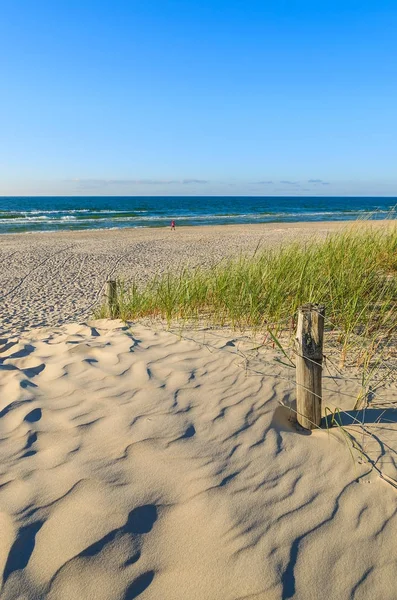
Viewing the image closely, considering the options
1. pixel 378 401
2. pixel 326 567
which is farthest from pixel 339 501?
pixel 378 401

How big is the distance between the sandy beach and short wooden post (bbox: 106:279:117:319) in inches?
69.2

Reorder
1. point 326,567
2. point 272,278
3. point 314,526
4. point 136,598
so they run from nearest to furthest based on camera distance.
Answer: point 136,598
point 326,567
point 314,526
point 272,278

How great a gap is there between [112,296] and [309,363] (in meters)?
3.64

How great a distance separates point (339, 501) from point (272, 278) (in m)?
3.31

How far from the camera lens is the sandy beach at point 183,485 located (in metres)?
2.16

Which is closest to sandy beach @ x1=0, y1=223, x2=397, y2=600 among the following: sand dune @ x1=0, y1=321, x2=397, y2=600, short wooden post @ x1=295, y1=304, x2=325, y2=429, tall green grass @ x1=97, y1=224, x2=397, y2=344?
sand dune @ x1=0, y1=321, x2=397, y2=600

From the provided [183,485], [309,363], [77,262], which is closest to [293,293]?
[309,363]

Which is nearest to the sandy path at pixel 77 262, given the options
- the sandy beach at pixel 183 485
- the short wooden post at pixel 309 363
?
the sandy beach at pixel 183 485

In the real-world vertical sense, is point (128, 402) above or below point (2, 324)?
above

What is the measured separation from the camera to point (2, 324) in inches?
306

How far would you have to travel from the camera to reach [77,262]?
52.7ft

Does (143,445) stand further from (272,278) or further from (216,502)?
(272,278)

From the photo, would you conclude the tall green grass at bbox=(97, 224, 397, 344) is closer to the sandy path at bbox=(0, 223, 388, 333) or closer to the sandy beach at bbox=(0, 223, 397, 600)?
the sandy beach at bbox=(0, 223, 397, 600)

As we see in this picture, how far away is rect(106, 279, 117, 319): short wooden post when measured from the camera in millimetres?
6172
